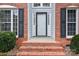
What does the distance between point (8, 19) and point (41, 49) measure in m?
3.58

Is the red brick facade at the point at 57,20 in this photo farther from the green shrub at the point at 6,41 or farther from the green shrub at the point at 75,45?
the green shrub at the point at 6,41

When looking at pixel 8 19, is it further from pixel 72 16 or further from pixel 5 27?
pixel 72 16

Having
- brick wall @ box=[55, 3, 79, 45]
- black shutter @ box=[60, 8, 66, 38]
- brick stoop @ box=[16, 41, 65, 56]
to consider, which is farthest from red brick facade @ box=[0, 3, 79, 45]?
brick stoop @ box=[16, 41, 65, 56]

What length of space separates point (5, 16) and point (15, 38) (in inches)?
68.8

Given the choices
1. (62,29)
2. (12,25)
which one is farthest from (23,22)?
(62,29)

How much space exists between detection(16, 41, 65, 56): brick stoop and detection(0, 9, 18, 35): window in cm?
197

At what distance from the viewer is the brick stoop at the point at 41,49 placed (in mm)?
15239

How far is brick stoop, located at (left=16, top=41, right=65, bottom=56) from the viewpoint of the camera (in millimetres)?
15239

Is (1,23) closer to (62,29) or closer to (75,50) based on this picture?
(62,29)

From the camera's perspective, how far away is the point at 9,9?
58.3ft

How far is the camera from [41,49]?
15.6 m

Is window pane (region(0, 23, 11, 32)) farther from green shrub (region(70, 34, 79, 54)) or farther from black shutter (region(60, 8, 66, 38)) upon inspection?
green shrub (region(70, 34, 79, 54))

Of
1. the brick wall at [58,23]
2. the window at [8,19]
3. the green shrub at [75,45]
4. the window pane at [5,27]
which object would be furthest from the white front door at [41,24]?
the green shrub at [75,45]

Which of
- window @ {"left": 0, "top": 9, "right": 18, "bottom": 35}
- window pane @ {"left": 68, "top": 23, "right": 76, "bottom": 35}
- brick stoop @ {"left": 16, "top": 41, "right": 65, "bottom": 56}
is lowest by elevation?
brick stoop @ {"left": 16, "top": 41, "right": 65, "bottom": 56}
